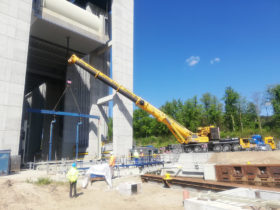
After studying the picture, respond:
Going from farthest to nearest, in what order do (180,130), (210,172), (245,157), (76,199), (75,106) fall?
(75,106) < (180,130) < (245,157) < (210,172) < (76,199)

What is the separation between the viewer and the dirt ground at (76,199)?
801 cm

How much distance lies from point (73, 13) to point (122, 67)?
8.29 metres

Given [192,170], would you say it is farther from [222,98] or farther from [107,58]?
[222,98]

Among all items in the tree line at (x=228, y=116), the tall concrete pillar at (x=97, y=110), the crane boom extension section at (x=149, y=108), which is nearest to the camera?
the crane boom extension section at (x=149, y=108)

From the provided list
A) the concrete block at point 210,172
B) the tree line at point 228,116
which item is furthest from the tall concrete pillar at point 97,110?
the tree line at point 228,116

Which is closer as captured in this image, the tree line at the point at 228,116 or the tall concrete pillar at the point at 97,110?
the tall concrete pillar at the point at 97,110

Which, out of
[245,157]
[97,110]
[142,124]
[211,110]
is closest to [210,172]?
[245,157]

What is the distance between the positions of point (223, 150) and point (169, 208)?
54.9 feet

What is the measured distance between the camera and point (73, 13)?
2294 centimetres

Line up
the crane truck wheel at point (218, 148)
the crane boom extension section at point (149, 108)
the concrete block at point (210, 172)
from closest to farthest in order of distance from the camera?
the concrete block at point (210, 172) → the crane boom extension section at point (149, 108) → the crane truck wheel at point (218, 148)

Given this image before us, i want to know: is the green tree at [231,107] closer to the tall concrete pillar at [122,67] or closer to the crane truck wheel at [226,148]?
the crane truck wheel at [226,148]

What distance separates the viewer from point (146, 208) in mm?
8008

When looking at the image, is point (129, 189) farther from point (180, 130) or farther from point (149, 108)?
point (180, 130)

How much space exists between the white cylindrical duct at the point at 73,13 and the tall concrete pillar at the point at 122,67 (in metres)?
2.65
